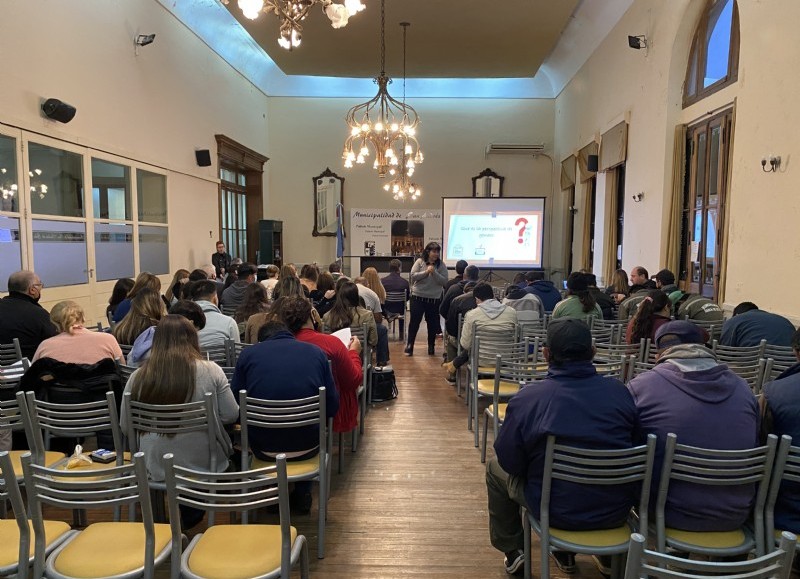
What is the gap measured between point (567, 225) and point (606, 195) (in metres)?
3.08

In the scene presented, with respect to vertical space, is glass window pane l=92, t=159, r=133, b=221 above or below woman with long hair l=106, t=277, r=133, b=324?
above

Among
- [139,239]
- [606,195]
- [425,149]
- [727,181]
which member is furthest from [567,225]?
[139,239]

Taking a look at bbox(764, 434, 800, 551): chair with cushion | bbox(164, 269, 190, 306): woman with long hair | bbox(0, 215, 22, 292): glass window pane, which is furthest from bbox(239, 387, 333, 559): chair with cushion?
bbox(0, 215, 22, 292): glass window pane

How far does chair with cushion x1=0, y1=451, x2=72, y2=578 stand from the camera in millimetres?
1599

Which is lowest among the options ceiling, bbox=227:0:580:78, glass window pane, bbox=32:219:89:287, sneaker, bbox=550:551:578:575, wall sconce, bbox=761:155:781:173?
sneaker, bbox=550:551:578:575

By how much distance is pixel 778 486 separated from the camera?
1.88 m

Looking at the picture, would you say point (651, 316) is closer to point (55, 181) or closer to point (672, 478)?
point (672, 478)

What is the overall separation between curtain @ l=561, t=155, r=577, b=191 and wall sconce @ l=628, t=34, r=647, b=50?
3.80 m

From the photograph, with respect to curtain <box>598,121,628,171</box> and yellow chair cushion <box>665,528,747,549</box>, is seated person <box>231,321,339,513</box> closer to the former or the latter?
yellow chair cushion <box>665,528,747,549</box>

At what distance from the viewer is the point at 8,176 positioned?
491cm

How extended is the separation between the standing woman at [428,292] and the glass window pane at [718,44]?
3618 mm

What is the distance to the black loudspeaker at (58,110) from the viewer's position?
526 centimetres

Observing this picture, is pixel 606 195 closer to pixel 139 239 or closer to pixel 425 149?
pixel 425 149

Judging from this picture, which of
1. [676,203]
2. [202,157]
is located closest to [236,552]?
[676,203]
